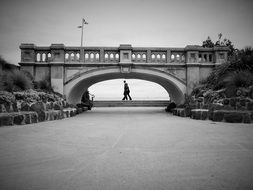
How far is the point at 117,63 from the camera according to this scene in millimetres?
12258

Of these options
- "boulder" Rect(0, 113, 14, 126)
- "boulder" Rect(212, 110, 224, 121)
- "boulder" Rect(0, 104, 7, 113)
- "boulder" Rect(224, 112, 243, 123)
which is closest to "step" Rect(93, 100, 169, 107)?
"boulder" Rect(212, 110, 224, 121)

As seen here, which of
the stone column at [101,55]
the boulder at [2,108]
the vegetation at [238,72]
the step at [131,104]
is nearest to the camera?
the boulder at [2,108]

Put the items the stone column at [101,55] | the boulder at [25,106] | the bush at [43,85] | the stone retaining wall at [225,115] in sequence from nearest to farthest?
the stone retaining wall at [225,115] → the boulder at [25,106] → the bush at [43,85] → the stone column at [101,55]

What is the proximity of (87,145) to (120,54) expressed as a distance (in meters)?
9.38

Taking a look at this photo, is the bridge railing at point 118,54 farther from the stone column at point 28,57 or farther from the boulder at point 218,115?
the boulder at point 218,115

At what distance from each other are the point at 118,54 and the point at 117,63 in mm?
787

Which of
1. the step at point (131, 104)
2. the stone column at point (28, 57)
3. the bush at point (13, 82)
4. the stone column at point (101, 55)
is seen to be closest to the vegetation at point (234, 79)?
the stone column at point (101, 55)

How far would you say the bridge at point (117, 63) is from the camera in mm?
11969

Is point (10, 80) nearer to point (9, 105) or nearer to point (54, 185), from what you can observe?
point (9, 105)

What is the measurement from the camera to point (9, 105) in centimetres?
674

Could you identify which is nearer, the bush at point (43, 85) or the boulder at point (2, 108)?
the boulder at point (2, 108)

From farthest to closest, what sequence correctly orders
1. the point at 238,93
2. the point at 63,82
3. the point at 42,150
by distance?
the point at 63,82
the point at 238,93
the point at 42,150

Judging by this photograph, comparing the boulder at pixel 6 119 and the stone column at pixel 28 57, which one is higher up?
the stone column at pixel 28 57

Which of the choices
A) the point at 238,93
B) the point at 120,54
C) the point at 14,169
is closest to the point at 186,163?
the point at 14,169
